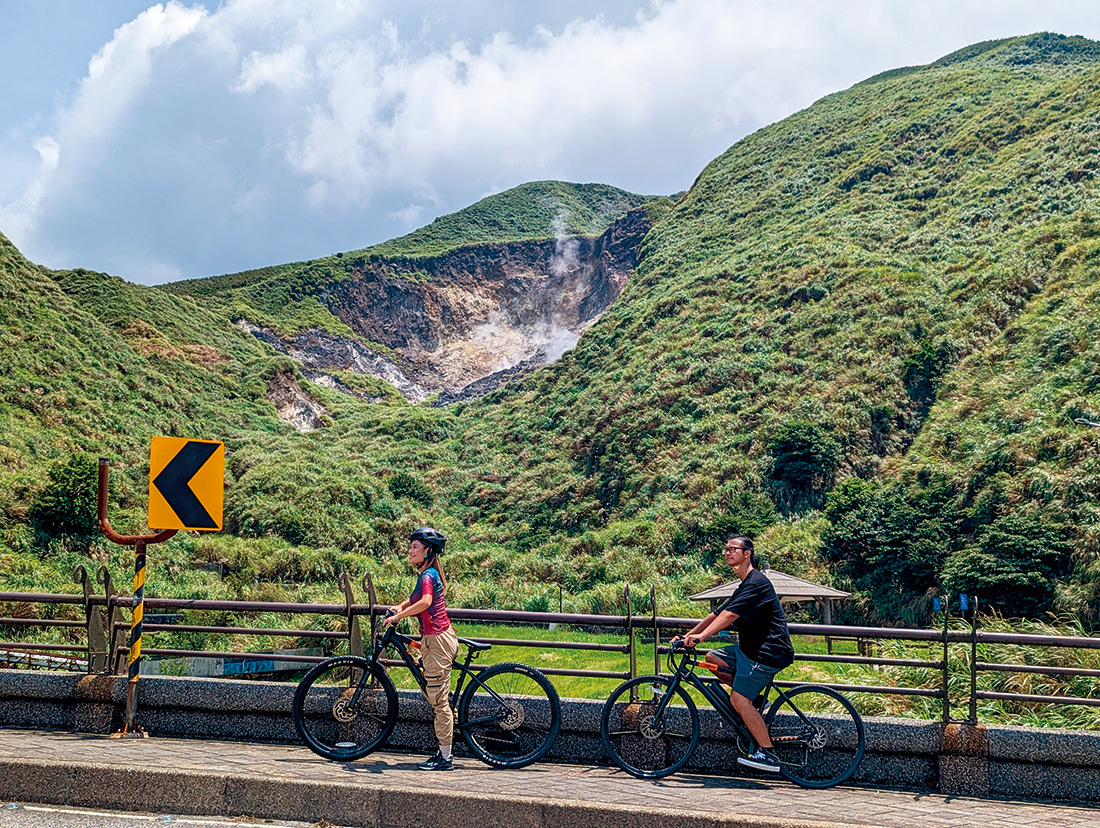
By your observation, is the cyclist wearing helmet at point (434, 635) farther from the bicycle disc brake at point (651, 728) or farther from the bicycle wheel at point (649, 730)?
the bicycle disc brake at point (651, 728)

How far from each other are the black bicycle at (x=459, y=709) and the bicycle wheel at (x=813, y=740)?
164 centimetres

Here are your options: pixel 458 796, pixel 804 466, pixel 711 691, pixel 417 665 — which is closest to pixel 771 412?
pixel 804 466

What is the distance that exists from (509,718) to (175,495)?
3.25m

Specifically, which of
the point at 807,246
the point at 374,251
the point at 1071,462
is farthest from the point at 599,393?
the point at 374,251

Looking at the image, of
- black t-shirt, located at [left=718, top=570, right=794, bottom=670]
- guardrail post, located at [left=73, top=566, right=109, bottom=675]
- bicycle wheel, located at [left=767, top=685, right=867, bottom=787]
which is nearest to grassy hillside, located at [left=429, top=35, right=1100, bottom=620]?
bicycle wheel, located at [left=767, top=685, right=867, bottom=787]

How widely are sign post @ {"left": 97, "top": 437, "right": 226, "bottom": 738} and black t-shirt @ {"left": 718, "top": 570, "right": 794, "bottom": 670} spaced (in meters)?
4.18

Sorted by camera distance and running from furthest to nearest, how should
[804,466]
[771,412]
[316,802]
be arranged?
[771,412], [804,466], [316,802]

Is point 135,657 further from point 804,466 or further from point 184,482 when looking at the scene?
point 804,466

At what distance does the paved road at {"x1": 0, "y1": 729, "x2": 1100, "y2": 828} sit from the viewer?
516cm

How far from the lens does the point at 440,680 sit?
20.4ft

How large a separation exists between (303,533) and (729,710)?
120 feet

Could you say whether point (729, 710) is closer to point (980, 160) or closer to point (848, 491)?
point (848, 491)

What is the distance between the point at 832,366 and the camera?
41.0 meters

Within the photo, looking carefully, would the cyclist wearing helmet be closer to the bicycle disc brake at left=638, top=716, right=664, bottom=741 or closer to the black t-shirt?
the bicycle disc brake at left=638, top=716, right=664, bottom=741
